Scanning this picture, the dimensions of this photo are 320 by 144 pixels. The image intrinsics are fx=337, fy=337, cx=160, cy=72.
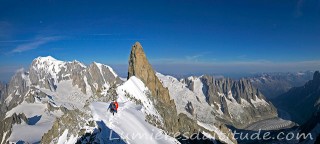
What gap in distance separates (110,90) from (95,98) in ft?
30.3

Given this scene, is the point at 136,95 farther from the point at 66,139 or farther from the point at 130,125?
the point at 66,139

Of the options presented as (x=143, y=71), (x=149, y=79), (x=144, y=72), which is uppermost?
(x=143, y=71)

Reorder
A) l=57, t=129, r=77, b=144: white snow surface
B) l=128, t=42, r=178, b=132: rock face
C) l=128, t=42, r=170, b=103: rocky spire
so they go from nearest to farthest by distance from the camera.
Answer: l=57, t=129, r=77, b=144: white snow surface
l=128, t=42, r=178, b=132: rock face
l=128, t=42, r=170, b=103: rocky spire

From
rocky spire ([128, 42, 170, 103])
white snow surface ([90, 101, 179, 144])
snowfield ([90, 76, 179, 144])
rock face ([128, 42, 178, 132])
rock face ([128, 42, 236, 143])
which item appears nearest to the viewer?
snowfield ([90, 76, 179, 144])

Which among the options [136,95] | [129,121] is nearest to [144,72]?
[136,95]

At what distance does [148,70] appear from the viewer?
154 m

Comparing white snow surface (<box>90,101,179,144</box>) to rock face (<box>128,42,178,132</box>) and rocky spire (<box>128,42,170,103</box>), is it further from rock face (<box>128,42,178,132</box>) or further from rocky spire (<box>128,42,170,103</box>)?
rocky spire (<box>128,42,170,103</box>)

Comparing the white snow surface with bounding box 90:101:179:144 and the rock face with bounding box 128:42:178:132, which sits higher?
the rock face with bounding box 128:42:178:132

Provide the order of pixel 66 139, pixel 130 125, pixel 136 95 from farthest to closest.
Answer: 1. pixel 136 95
2. pixel 130 125
3. pixel 66 139

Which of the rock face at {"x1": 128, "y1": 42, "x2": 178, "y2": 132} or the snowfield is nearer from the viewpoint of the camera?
the snowfield

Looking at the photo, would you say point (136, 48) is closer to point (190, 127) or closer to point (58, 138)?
point (190, 127)

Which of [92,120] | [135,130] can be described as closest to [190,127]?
[135,130]

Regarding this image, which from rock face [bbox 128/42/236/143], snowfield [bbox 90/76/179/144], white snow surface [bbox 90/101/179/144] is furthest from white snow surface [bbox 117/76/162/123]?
rock face [bbox 128/42/236/143]

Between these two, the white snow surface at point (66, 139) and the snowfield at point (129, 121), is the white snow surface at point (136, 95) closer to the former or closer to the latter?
the snowfield at point (129, 121)
